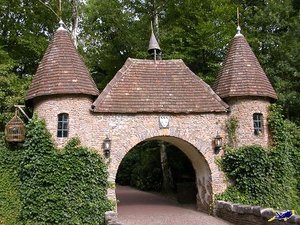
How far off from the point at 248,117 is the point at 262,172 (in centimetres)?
212

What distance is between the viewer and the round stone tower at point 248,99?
46.3 feet

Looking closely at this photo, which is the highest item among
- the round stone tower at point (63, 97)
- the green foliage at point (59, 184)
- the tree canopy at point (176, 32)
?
the tree canopy at point (176, 32)

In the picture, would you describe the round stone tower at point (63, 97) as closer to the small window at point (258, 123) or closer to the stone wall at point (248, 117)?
the stone wall at point (248, 117)

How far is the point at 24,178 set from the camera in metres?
12.8

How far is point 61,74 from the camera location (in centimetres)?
1348

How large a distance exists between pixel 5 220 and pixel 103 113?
17.1 feet

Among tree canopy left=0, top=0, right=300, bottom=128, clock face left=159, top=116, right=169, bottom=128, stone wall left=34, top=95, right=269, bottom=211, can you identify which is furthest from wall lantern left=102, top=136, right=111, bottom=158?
tree canopy left=0, top=0, right=300, bottom=128

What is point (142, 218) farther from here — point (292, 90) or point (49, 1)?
point (49, 1)

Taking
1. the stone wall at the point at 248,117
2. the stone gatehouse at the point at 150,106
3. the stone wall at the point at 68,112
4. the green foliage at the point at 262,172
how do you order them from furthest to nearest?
the stone wall at the point at 248,117
the green foliage at the point at 262,172
the stone gatehouse at the point at 150,106
the stone wall at the point at 68,112

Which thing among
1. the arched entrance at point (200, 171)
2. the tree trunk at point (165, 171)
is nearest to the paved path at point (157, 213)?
the arched entrance at point (200, 171)

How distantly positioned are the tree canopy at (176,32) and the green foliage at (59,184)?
23.8 ft

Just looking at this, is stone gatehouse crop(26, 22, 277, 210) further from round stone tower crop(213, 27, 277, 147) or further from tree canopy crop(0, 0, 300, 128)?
tree canopy crop(0, 0, 300, 128)

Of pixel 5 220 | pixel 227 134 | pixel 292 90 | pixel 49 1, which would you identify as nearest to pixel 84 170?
pixel 5 220

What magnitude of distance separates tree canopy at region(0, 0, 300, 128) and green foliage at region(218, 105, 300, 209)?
6.56 m
